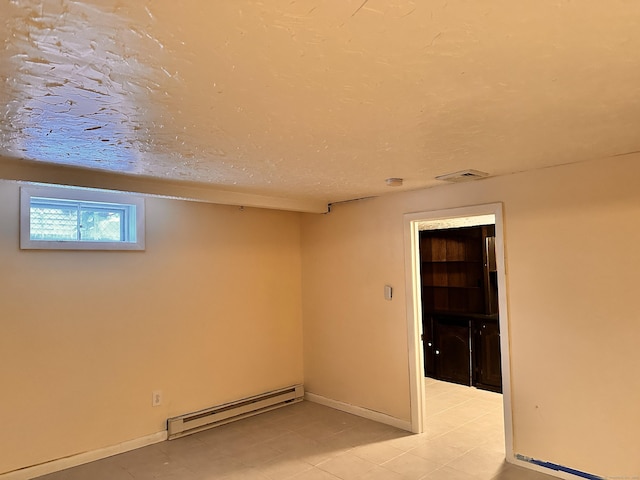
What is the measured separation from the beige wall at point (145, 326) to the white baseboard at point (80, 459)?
0.14ft

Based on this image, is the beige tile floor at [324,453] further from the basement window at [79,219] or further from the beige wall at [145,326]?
the basement window at [79,219]

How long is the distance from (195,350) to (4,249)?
5.65 feet

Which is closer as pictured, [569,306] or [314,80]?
[314,80]

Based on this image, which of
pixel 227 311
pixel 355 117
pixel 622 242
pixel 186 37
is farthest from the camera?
pixel 227 311

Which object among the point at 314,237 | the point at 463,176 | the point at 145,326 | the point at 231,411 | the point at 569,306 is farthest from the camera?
the point at 314,237

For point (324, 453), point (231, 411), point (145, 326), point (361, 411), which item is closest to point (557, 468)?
point (324, 453)

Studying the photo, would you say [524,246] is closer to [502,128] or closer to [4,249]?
[502,128]

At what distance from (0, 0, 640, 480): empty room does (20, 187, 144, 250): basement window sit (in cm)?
2

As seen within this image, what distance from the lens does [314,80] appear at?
1.46 m

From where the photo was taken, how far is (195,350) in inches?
155

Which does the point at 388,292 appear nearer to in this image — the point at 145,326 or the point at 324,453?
the point at 324,453

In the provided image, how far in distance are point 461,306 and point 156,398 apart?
12.6ft

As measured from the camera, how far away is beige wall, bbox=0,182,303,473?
3020mm

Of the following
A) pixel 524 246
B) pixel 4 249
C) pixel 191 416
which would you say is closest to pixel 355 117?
pixel 524 246
